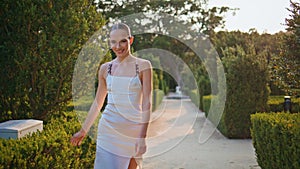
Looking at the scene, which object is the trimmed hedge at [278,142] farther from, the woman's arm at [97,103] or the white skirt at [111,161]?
the woman's arm at [97,103]

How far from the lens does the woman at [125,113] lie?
2907 millimetres

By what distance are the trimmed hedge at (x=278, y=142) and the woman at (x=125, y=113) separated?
193 cm

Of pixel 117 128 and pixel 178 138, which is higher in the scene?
pixel 117 128

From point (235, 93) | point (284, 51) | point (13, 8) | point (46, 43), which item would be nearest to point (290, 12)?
point (284, 51)

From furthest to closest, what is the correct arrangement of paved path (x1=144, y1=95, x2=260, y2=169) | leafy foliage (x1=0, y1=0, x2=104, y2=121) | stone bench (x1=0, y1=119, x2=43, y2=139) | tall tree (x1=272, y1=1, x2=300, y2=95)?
paved path (x1=144, y1=95, x2=260, y2=169)
tall tree (x1=272, y1=1, x2=300, y2=95)
leafy foliage (x1=0, y1=0, x2=104, y2=121)
stone bench (x1=0, y1=119, x2=43, y2=139)

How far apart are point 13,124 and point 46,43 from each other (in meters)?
1.29

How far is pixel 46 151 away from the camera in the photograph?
3623 millimetres

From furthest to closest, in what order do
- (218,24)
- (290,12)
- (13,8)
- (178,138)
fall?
(218,24) → (178,138) → (290,12) → (13,8)

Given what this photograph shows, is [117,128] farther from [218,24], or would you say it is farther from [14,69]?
[218,24]

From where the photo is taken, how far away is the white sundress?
2.93 metres

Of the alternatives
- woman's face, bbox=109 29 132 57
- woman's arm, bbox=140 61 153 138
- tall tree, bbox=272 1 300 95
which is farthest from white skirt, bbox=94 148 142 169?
tall tree, bbox=272 1 300 95

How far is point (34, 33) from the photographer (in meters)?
4.92

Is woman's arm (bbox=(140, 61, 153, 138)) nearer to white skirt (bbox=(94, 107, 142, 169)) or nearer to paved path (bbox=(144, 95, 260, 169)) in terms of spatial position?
white skirt (bbox=(94, 107, 142, 169))

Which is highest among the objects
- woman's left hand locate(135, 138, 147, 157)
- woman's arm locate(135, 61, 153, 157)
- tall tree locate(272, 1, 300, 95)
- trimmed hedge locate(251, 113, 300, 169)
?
tall tree locate(272, 1, 300, 95)
